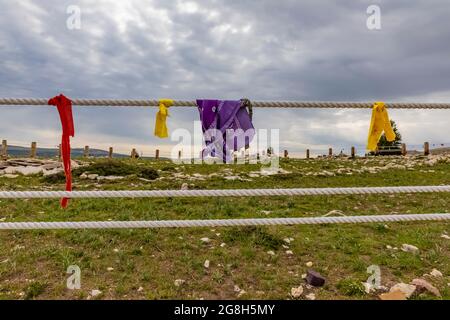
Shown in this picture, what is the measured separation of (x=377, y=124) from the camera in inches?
152

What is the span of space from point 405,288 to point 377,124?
7.09 ft

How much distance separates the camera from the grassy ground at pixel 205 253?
178 inches

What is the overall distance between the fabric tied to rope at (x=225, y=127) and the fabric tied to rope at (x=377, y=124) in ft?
4.34

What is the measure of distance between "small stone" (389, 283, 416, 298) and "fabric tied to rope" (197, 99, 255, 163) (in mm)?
2737

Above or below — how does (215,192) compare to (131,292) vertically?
above

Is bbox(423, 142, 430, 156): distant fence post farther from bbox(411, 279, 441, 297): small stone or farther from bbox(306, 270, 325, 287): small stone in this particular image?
bbox(306, 270, 325, 287): small stone

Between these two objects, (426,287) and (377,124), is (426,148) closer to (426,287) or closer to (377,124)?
(426,287)

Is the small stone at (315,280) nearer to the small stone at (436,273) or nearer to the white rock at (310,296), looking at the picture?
the white rock at (310,296)

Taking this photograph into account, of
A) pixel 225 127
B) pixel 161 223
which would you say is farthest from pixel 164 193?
pixel 225 127

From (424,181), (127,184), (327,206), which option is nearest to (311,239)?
(327,206)

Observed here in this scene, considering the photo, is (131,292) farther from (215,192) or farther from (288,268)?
(288,268)

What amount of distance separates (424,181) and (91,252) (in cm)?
1318

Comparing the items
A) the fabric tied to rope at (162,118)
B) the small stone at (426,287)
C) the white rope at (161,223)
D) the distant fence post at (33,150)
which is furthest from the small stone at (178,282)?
the distant fence post at (33,150)
